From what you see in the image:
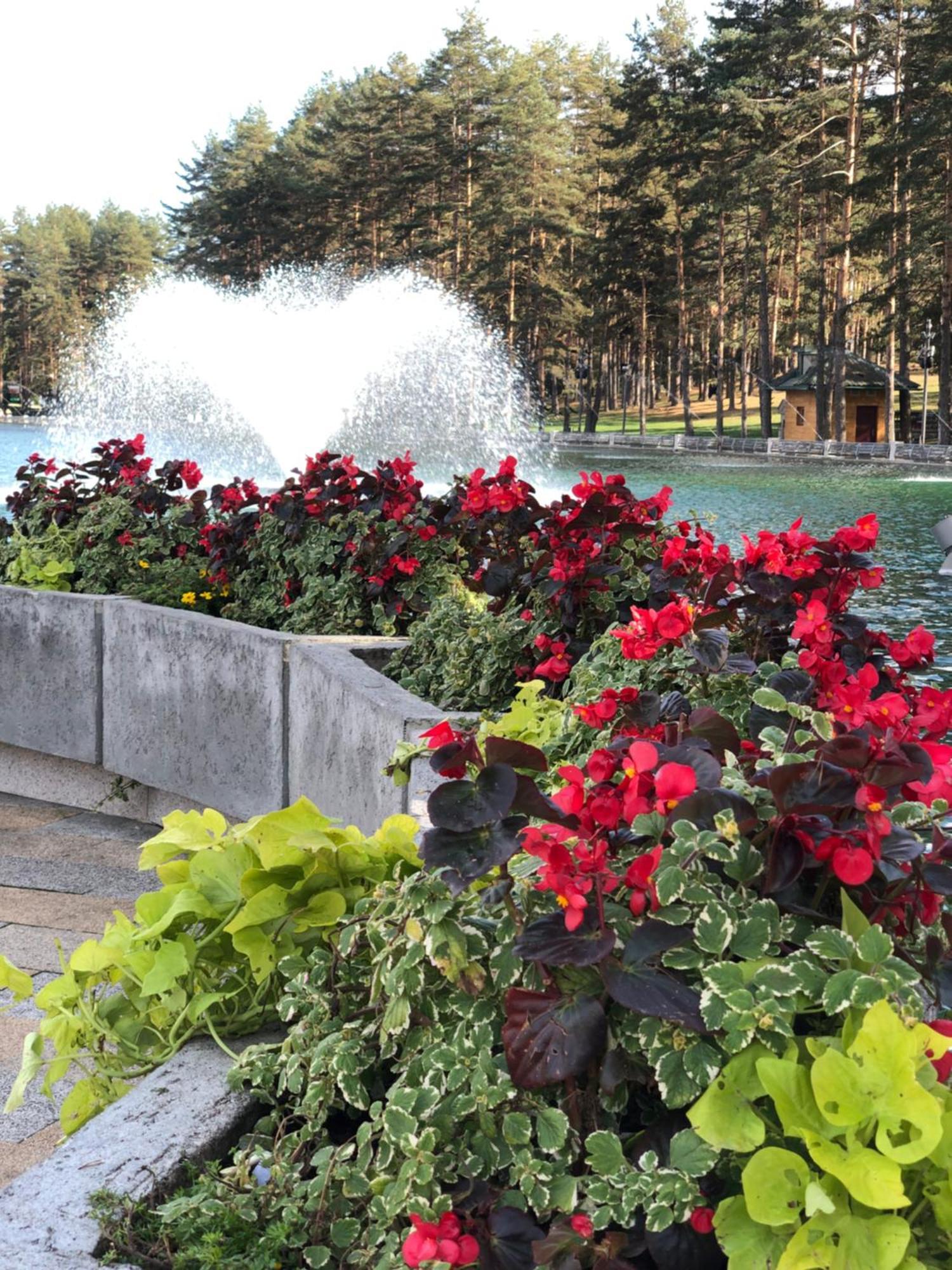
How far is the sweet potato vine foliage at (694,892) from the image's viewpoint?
1.18m

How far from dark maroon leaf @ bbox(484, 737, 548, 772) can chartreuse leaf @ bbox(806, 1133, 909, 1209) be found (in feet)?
1.59

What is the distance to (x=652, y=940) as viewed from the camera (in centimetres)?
122

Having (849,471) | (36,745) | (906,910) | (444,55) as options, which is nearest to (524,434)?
(444,55)

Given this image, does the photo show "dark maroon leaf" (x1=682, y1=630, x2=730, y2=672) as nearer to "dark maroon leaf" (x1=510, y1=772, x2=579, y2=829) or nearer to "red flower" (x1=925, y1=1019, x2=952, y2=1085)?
"dark maroon leaf" (x1=510, y1=772, x2=579, y2=829)

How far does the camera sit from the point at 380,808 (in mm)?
2865

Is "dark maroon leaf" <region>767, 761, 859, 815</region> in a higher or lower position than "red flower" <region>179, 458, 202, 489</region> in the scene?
lower

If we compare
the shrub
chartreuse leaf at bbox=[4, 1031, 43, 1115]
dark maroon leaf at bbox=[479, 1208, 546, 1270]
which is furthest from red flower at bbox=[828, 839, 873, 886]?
chartreuse leaf at bbox=[4, 1031, 43, 1115]

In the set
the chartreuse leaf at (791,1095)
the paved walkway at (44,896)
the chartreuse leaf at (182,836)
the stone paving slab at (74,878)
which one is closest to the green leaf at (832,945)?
the chartreuse leaf at (791,1095)

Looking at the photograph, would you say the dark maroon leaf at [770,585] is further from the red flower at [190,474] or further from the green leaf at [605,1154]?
the red flower at [190,474]

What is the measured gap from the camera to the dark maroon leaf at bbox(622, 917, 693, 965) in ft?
3.97

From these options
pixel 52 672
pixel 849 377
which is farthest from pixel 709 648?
pixel 849 377

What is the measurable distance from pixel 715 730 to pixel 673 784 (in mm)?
290

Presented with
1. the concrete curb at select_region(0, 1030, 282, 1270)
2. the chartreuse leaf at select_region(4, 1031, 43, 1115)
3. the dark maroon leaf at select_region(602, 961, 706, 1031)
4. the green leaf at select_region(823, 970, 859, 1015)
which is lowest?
the concrete curb at select_region(0, 1030, 282, 1270)

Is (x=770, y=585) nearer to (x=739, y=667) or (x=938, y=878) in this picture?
(x=739, y=667)
